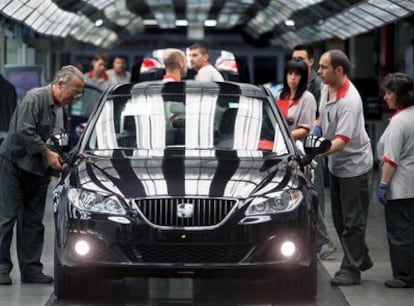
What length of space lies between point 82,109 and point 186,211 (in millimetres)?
14572

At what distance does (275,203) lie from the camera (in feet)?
Result: 33.4

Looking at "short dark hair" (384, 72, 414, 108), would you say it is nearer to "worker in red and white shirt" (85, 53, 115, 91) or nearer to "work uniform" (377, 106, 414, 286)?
"work uniform" (377, 106, 414, 286)

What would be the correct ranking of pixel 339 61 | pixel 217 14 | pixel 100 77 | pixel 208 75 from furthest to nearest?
pixel 217 14
pixel 100 77
pixel 208 75
pixel 339 61

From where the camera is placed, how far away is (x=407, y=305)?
10578mm

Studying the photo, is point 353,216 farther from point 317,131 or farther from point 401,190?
point 317,131

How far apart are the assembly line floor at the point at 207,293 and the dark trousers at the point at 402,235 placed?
0.19 meters

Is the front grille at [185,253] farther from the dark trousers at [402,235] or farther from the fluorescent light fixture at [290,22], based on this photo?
the fluorescent light fixture at [290,22]

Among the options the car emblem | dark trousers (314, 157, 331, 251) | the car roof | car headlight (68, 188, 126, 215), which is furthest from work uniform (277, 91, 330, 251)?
car headlight (68, 188, 126, 215)

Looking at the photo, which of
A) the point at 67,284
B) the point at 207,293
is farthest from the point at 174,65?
the point at 67,284

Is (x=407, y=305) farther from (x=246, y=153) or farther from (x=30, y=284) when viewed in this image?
(x=30, y=284)

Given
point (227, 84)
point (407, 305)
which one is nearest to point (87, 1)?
point (227, 84)

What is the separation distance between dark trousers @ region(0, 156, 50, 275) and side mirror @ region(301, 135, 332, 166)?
218 centimetres

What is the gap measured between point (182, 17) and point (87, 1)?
18.7 metres

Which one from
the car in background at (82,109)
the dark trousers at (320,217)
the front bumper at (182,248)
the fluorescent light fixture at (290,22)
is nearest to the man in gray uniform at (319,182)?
the dark trousers at (320,217)
